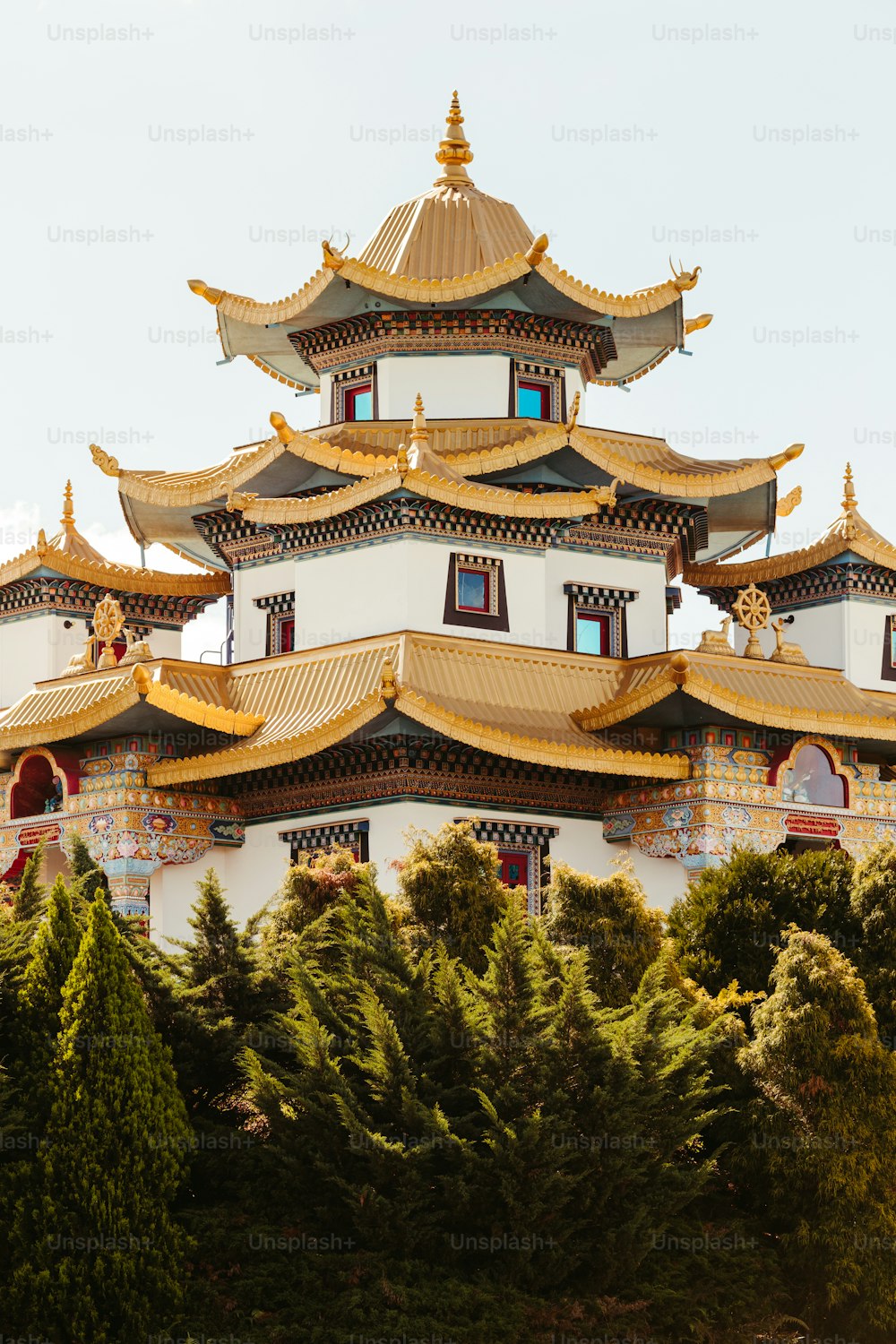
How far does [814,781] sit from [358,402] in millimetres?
9412

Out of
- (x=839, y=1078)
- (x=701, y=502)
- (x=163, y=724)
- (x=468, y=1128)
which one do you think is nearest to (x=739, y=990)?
(x=839, y=1078)

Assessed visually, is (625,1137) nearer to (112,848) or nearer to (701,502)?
(112,848)

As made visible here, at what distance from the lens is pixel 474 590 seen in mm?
32250

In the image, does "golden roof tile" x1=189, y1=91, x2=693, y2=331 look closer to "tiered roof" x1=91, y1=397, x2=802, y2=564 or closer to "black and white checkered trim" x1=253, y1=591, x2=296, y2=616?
"tiered roof" x1=91, y1=397, x2=802, y2=564

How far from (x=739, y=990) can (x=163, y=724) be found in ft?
31.0

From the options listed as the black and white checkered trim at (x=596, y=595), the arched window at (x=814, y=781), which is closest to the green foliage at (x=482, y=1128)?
the arched window at (x=814, y=781)

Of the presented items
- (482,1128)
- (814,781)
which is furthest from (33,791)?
(482,1128)

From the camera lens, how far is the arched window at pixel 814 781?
1220 inches

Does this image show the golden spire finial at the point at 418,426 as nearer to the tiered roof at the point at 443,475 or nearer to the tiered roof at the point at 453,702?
the tiered roof at the point at 443,475

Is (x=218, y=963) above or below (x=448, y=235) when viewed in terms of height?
below

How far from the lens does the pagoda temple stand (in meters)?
30.0

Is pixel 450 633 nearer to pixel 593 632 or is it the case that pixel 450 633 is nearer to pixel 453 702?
pixel 453 702

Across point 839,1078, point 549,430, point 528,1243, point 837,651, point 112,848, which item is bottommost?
point 528,1243

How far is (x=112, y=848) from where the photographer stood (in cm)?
3042
